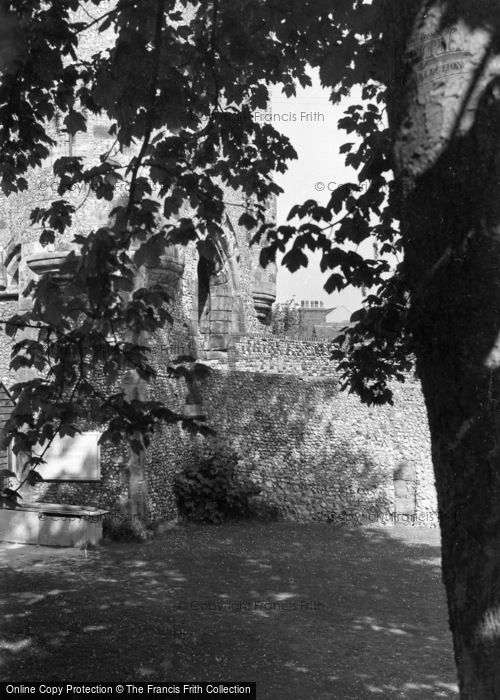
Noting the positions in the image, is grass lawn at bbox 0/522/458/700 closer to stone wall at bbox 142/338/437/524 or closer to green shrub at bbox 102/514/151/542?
green shrub at bbox 102/514/151/542

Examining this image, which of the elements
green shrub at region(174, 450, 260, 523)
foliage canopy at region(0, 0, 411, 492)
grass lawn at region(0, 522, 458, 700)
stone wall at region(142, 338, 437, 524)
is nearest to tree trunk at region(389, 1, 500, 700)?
foliage canopy at region(0, 0, 411, 492)

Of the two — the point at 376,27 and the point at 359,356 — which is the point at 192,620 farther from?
the point at 376,27

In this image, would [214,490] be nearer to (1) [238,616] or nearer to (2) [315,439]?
(2) [315,439]

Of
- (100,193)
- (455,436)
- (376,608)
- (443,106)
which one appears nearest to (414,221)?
(443,106)

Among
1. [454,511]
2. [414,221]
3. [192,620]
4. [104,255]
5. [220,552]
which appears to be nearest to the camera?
[454,511]

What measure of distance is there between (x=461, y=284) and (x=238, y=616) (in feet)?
21.7

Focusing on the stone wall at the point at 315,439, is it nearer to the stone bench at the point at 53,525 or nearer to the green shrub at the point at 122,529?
the green shrub at the point at 122,529

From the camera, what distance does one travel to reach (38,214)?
545 centimetres

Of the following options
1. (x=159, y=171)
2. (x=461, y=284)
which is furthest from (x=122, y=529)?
(x=461, y=284)

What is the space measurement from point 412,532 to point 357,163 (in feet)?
33.4

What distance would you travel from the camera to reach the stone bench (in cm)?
1227

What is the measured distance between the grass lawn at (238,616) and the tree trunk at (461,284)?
12.6 ft

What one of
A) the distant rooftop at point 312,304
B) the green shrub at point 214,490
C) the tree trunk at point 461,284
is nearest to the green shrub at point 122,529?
the green shrub at point 214,490

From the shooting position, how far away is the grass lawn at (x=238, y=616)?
6.33 metres
